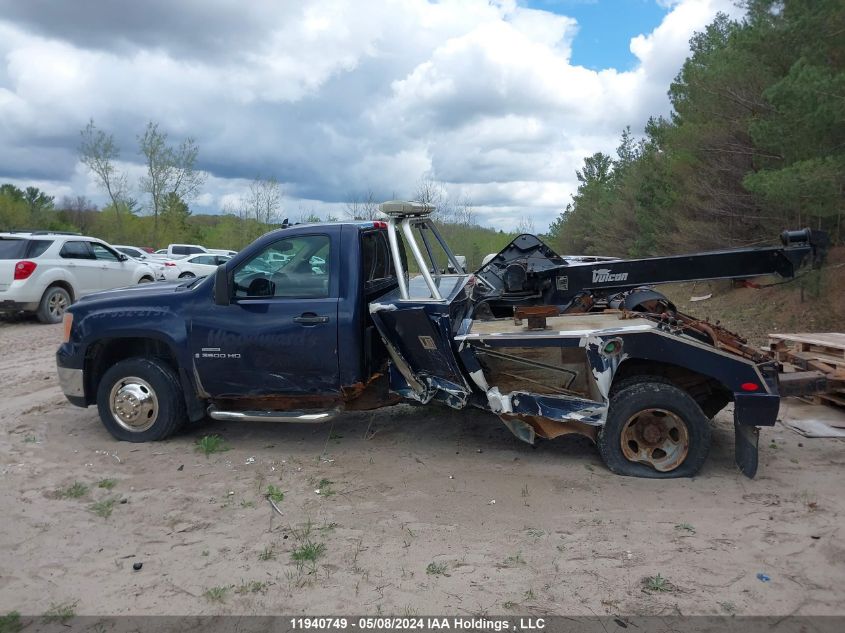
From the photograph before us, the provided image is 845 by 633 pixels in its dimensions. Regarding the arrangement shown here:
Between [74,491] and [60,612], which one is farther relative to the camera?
[74,491]

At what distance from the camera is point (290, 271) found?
5.55 meters

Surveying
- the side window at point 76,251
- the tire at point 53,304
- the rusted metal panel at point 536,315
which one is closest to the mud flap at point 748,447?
the rusted metal panel at point 536,315

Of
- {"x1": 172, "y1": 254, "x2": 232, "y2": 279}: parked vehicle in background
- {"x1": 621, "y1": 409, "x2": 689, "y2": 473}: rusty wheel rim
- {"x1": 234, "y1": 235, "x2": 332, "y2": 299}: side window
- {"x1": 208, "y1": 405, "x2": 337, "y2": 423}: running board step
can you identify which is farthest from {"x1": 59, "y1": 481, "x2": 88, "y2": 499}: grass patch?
{"x1": 172, "y1": 254, "x2": 232, "y2": 279}: parked vehicle in background

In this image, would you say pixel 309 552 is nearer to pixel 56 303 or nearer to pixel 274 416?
pixel 274 416

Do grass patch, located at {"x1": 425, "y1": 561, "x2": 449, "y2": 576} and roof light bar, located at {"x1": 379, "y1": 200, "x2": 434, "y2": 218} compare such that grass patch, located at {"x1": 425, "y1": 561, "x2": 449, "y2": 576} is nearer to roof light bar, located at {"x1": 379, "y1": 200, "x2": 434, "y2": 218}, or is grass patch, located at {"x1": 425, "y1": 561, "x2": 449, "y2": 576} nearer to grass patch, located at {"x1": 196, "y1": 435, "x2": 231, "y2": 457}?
grass patch, located at {"x1": 196, "y1": 435, "x2": 231, "y2": 457}

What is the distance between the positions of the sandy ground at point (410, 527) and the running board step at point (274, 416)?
1.08ft

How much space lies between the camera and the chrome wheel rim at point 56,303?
1332cm

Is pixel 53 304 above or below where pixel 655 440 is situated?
above

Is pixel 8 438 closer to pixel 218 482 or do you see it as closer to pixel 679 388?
pixel 218 482

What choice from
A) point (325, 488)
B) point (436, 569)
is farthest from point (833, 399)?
point (325, 488)

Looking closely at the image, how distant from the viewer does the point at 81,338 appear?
230 inches

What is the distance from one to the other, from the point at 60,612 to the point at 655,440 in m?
3.94

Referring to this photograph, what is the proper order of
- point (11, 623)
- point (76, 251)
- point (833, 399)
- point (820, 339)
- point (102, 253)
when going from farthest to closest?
point (102, 253), point (76, 251), point (820, 339), point (833, 399), point (11, 623)

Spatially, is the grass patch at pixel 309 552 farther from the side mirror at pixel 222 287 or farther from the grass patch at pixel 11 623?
the side mirror at pixel 222 287
